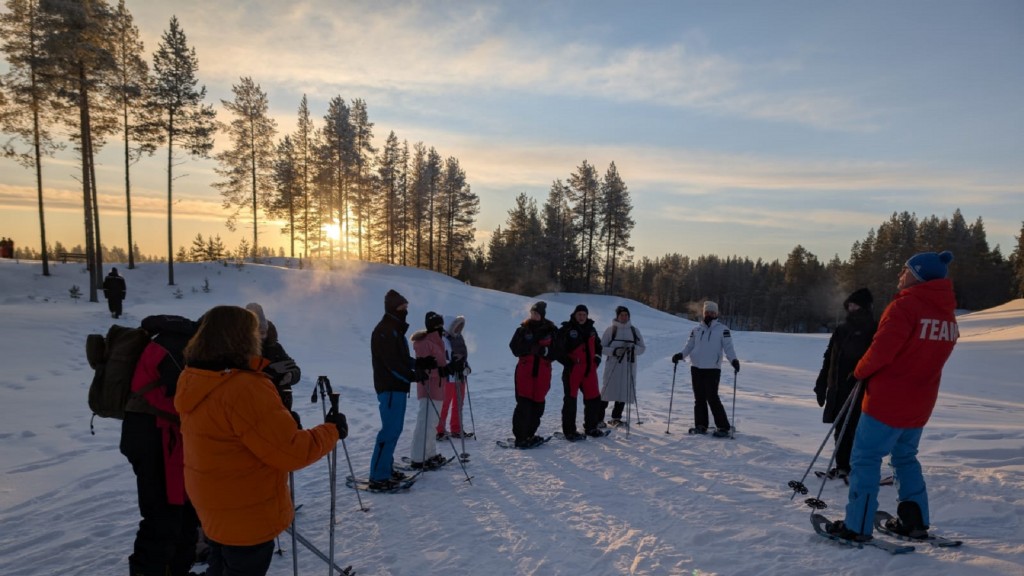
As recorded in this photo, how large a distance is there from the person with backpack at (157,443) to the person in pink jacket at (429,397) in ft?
10.3

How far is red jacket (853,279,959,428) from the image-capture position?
13.8ft

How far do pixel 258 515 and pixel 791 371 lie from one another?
711 inches

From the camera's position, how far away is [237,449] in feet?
8.71

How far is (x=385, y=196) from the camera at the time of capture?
167 feet

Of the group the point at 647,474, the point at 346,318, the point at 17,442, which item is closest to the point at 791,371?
the point at 647,474

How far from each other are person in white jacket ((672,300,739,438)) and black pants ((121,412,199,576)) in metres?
7.16

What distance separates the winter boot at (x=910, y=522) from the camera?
4.48 metres

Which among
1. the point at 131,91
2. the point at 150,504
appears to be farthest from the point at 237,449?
the point at 131,91

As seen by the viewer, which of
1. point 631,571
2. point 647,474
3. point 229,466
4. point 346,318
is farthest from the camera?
point 346,318

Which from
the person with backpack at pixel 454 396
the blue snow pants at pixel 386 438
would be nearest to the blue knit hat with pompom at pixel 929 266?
the blue snow pants at pixel 386 438

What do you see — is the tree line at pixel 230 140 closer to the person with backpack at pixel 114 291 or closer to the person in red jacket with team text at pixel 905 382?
the person with backpack at pixel 114 291

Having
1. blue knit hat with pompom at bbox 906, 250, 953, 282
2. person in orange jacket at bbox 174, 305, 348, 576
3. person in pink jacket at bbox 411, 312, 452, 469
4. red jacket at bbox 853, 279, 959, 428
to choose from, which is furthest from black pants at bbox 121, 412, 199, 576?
blue knit hat with pompom at bbox 906, 250, 953, 282

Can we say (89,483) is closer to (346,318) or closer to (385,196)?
(346,318)

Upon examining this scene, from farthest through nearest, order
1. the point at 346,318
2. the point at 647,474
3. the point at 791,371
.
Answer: the point at 346,318
the point at 791,371
the point at 647,474
